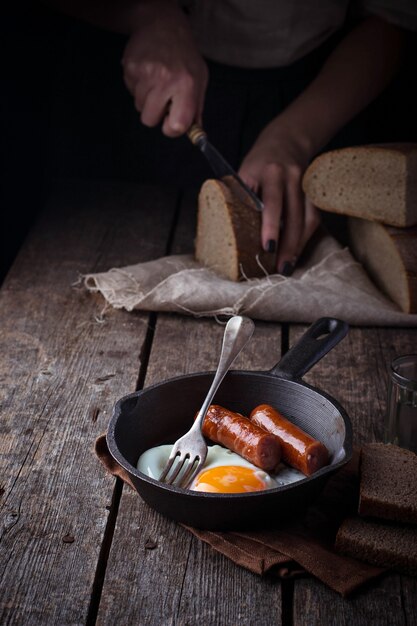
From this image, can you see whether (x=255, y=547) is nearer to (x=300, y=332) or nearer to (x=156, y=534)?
(x=156, y=534)

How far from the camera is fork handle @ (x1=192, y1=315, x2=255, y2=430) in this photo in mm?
1403

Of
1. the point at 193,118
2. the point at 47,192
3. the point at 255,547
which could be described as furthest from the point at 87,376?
the point at 47,192

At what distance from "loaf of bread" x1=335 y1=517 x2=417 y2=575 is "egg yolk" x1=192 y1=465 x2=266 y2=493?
0.49 ft

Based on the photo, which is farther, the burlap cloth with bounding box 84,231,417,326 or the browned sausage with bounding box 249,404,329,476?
the burlap cloth with bounding box 84,231,417,326

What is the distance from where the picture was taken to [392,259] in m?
2.18

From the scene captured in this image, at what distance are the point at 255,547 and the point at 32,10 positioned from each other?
7.23ft

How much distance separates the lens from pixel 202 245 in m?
2.41

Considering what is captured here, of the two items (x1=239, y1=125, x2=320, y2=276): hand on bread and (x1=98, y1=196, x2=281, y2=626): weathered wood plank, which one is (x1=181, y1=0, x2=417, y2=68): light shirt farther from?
(x1=98, y1=196, x2=281, y2=626): weathered wood plank

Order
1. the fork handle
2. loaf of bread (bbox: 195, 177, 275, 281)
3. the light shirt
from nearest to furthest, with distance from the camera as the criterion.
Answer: the fork handle < loaf of bread (bbox: 195, 177, 275, 281) < the light shirt

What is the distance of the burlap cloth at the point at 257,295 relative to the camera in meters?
2.11

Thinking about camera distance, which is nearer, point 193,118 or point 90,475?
point 90,475

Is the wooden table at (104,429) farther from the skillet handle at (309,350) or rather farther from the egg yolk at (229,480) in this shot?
the skillet handle at (309,350)

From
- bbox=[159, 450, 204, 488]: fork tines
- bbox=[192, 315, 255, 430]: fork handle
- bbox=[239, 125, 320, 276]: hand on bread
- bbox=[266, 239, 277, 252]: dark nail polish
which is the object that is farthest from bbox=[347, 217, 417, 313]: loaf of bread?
bbox=[159, 450, 204, 488]: fork tines

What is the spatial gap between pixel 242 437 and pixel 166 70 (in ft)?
4.60
